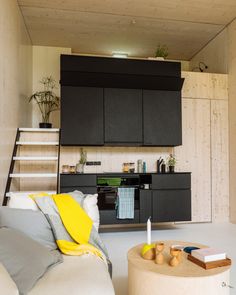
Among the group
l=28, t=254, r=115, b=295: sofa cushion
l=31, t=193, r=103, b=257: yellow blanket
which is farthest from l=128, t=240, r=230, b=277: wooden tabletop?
l=31, t=193, r=103, b=257: yellow blanket

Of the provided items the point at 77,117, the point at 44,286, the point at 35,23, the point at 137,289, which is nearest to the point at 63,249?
the point at 44,286

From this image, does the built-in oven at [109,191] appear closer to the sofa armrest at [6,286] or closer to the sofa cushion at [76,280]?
the sofa cushion at [76,280]

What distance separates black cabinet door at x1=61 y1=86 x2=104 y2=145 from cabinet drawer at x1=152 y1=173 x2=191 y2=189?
3.57 ft

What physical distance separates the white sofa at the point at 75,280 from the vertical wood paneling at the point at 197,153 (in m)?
3.47

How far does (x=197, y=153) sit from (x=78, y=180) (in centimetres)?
236

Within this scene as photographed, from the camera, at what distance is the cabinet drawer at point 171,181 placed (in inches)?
170

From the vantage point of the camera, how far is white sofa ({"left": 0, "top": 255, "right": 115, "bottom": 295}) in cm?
145

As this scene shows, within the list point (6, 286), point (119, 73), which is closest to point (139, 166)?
point (119, 73)

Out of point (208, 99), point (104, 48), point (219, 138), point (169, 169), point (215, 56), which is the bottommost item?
point (169, 169)

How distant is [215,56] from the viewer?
5582 millimetres

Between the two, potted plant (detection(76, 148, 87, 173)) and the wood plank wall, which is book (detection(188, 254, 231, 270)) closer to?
potted plant (detection(76, 148, 87, 173))

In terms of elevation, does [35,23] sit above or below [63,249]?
above

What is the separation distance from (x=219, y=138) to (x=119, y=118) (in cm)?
211

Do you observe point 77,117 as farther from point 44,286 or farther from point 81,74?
point 44,286
